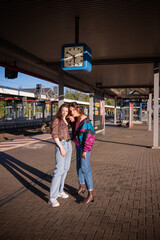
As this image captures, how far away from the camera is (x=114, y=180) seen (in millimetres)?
5367

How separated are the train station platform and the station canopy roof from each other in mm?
2712

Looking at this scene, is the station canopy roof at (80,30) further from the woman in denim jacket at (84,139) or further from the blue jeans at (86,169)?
the blue jeans at (86,169)

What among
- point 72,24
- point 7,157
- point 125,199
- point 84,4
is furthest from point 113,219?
point 7,157

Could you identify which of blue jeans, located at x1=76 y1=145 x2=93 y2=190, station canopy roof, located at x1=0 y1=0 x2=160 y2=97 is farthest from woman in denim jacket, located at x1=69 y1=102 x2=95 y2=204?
station canopy roof, located at x1=0 y1=0 x2=160 y2=97

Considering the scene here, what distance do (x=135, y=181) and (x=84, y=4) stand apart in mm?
3977

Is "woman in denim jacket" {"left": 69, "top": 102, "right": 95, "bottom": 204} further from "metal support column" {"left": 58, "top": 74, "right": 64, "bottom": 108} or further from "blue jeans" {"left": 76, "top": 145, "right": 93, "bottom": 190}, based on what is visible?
"metal support column" {"left": 58, "top": 74, "right": 64, "bottom": 108}

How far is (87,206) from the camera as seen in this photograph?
12.9ft

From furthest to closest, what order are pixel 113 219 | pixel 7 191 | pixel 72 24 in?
pixel 72 24 < pixel 7 191 < pixel 113 219

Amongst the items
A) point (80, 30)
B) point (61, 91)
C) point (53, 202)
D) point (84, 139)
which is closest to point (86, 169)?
point (84, 139)

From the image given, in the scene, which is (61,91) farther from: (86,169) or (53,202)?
(53,202)

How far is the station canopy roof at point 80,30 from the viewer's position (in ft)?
17.5

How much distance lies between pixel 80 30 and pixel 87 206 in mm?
4857

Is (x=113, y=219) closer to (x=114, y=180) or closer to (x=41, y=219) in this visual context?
(x=41, y=219)

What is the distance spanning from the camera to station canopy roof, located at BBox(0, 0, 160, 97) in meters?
5.34
